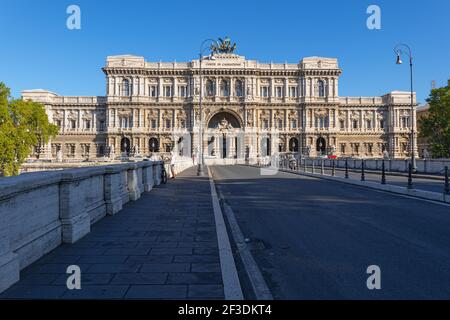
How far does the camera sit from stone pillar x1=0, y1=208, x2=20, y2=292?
4.60 meters

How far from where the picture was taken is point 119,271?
5.36 metres

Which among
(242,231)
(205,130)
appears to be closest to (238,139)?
(205,130)

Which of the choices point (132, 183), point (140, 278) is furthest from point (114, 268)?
point (132, 183)

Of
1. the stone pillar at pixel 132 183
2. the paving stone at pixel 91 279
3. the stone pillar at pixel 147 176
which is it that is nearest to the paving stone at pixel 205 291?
the paving stone at pixel 91 279

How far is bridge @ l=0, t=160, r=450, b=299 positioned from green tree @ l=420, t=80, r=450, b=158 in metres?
52.6

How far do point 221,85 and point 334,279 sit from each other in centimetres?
7872

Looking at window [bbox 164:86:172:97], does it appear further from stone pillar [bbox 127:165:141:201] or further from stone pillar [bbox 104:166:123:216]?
stone pillar [bbox 104:166:123:216]

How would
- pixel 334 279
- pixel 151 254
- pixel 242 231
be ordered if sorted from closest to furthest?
pixel 334 279 → pixel 151 254 → pixel 242 231

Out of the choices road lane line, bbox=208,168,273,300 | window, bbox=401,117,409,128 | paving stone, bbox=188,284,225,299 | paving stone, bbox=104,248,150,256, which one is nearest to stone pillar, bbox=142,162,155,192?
road lane line, bbox=208,168,273,300

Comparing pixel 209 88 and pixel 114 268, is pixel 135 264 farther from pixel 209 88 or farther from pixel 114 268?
pixel 209 88

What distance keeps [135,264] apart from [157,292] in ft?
4.24

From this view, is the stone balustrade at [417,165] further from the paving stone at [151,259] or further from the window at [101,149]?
the window at [101,149]

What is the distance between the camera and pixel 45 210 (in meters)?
6.30
